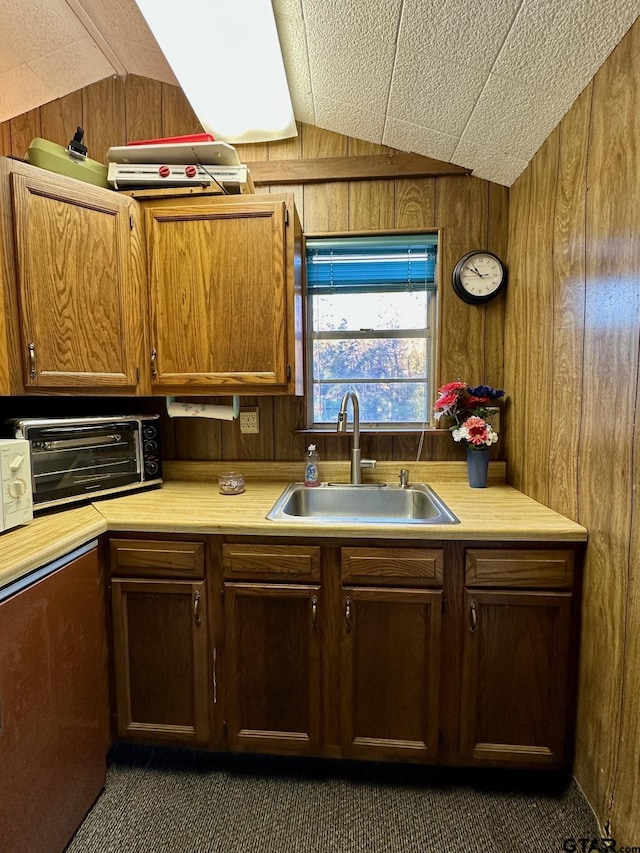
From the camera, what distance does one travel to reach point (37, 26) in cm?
152

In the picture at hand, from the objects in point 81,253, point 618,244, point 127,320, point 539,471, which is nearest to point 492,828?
point 539,471

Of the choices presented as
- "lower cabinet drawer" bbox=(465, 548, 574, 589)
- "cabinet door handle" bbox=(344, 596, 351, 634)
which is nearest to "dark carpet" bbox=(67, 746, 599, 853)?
"cabinet door handle" bbox=(344, 596, 351, 634)

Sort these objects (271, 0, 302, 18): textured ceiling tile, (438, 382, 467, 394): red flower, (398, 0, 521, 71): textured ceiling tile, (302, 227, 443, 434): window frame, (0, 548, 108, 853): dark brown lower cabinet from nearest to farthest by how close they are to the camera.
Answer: (0, 548, 108, 853): dark brown lower cabinet, (398, 0, 521, 71): textured ceiling tile, (271, 0, 302, 18): textured ceiling tile, (438, 382, 467, 394): red flower, (302, 227, 443, 434): window frame

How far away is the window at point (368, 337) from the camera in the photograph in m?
1.92

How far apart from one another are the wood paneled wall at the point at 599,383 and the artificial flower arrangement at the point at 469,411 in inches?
7.9

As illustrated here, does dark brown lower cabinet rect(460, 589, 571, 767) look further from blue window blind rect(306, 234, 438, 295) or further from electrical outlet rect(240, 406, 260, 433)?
blue window blind rect(306, 234, 438, 295)

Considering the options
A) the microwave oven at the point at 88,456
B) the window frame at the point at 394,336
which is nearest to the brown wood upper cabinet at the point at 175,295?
the microwave oven at the point at 88,456

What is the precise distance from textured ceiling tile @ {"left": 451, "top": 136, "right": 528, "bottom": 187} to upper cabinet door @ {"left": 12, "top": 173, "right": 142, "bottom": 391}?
142 centimetres

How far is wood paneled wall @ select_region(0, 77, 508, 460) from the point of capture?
182 cm

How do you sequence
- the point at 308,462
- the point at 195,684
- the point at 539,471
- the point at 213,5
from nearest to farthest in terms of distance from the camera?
the point at 213,5 < the point at 195,684 < the point at 539,471 < the point at 308,462

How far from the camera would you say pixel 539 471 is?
1551 mm

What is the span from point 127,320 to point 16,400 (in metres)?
0.62

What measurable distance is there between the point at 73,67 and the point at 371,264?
161 centimetres

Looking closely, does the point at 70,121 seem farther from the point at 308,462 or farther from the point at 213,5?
the point at 308,462
